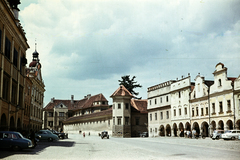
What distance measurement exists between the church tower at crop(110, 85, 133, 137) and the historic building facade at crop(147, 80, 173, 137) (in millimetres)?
6208

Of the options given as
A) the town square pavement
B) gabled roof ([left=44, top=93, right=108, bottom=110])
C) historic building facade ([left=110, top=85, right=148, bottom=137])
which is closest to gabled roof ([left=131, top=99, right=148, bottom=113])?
historic building facade ([left=110, top=85, right=148, bottom=137])

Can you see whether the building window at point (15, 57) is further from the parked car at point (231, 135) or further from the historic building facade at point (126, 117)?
the historic building facade at point (126, 117)

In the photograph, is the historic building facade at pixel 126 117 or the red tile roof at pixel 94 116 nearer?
the historic building facade at pixel 126 117

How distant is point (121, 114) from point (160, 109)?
11834 millimetres

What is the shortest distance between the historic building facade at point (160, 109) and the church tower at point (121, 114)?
6.21m

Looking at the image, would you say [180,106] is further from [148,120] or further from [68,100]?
[68,100]

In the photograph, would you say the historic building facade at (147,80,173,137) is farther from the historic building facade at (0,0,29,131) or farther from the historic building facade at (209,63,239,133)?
the historic building facade at (0,0,29,131)

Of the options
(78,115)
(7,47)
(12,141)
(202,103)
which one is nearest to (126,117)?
(202,103)

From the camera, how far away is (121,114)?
78.4 meters

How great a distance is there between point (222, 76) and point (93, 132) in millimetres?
48004

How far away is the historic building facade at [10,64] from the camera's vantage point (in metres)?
25.0

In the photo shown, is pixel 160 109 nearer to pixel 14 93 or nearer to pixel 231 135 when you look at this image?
pixel 231 135

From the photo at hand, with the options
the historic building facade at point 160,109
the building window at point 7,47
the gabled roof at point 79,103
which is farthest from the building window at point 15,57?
the gabled roof at point 79,103

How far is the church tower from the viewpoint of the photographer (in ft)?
253
